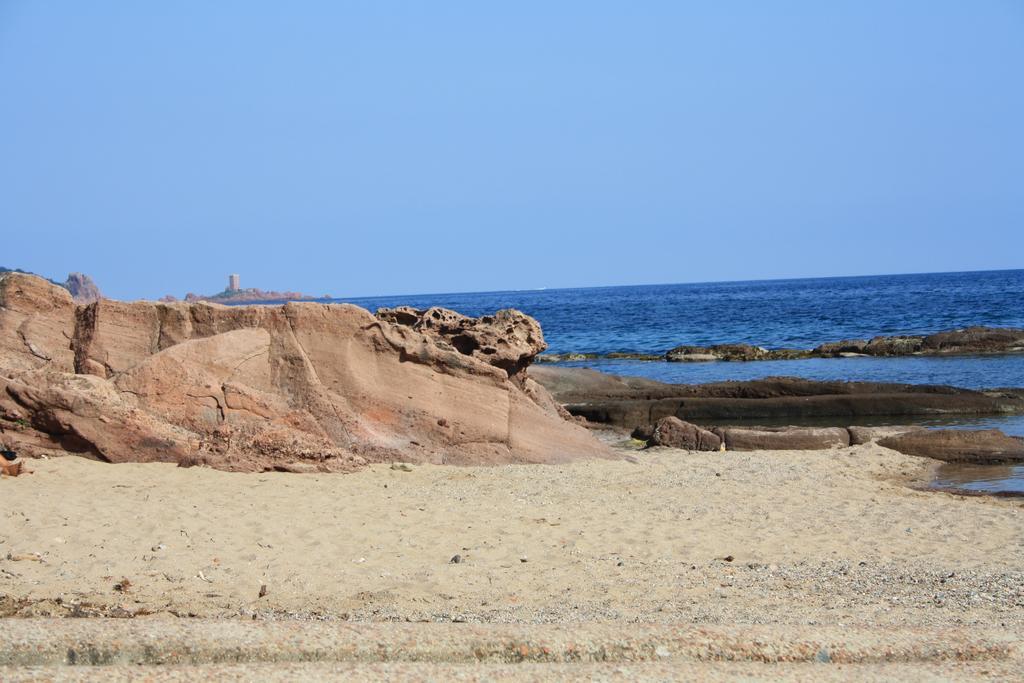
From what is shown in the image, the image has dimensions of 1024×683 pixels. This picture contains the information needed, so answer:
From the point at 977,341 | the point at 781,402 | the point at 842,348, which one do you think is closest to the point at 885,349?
the point at 842,348

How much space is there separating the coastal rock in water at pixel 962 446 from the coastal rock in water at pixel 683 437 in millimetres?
2494

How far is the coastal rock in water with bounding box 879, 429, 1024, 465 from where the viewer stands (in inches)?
548

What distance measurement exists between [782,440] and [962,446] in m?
2.39

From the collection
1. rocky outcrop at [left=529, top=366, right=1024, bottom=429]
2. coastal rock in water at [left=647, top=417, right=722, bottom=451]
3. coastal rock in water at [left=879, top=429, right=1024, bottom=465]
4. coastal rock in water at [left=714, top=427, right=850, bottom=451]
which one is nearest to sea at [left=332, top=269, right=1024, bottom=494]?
coastal rock in water at [left=879, top=429, right=1024, bottom=465]

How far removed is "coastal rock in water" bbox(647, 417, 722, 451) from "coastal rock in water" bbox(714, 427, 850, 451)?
22 centimetres

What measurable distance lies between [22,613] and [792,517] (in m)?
6.46

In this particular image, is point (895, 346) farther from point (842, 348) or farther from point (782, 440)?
point (782, 440)

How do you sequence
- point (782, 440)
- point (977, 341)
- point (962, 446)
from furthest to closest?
point (977, 341) < point (782, 440) < point (962, 446)

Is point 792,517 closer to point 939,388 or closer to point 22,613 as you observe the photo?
point 22,613

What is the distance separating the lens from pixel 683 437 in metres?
15.1

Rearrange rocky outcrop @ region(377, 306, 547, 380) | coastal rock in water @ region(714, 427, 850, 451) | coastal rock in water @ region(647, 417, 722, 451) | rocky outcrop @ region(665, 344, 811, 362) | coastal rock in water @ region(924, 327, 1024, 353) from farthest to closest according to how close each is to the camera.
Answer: rocky outcrop @ region(665, 344, 811, 362) < coastal rock in water @ region(924, 327, 1024, 353) < coastal rock in water @ region(714, 427, 850, 451) < coastal rock in water @ region(647, 417, 722, 451) < rocky outcrop @ region(377, 306, 547, 380)

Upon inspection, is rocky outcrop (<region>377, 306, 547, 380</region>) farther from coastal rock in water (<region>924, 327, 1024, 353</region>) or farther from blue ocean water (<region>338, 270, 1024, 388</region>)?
coastal rock in water (<region>924, 327, 1024, 353</region>)

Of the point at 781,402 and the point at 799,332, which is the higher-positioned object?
the point at 799,332

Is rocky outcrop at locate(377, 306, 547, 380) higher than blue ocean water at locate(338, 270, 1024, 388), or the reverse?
rocky outcrop at locate(377, 306, 547, 380)
